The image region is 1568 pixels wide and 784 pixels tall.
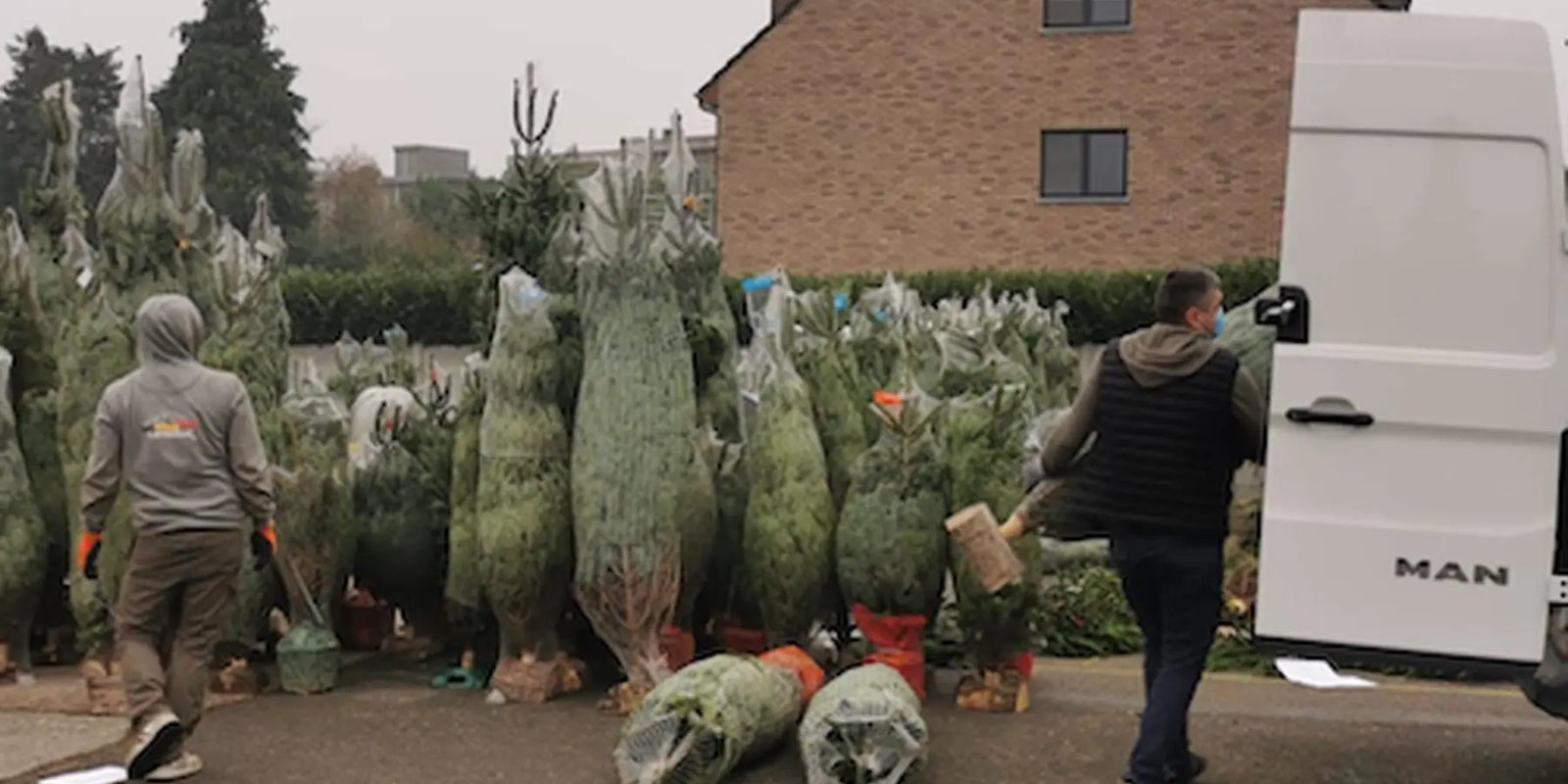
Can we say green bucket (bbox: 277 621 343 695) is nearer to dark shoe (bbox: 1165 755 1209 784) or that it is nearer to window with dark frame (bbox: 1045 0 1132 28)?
dark shoe (bbox: 1165 755 1209 784)

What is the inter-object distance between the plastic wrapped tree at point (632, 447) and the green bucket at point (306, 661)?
1.33 m

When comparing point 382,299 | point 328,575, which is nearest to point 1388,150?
point 328,575

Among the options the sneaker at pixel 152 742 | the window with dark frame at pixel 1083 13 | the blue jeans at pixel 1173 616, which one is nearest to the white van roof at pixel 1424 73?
the blue jeans at pixel 1173 616

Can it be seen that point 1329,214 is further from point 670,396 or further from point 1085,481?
point 670,396

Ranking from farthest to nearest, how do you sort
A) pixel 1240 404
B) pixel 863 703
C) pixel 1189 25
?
pixel 1189 25
pixel 863 703
pixel 1240 404

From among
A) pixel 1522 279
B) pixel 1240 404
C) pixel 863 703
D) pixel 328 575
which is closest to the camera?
pixel 1522 279

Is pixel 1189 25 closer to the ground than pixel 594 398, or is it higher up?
higher up

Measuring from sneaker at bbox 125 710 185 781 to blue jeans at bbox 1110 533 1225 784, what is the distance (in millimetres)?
3325

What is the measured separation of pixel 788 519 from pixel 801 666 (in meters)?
0.68

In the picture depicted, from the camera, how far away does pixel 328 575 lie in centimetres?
749

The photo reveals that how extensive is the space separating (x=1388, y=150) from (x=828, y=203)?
19.2m

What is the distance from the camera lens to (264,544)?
6371 mm

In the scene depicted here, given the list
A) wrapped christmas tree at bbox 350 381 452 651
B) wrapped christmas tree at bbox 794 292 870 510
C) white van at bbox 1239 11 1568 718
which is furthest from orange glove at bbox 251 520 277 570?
white van at bbox 1239 11 1568 718

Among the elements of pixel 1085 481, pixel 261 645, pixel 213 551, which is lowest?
pixel 261 645
